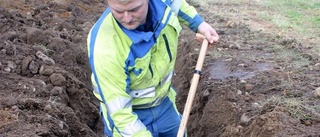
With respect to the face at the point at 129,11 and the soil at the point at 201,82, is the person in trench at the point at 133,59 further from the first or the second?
the soil at the point at 201,82

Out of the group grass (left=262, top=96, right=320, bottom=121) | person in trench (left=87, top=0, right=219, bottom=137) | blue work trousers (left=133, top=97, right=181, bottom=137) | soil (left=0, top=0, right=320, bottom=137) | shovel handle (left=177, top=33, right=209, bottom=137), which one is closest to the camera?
person in trench (left=87, top=0, right=219, bottom=137)

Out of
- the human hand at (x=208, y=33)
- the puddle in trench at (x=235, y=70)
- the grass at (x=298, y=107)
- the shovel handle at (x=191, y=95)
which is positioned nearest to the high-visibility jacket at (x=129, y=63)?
the shovel handle at (x=191, y=95)

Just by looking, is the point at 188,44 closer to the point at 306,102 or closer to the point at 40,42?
the point at 40,42

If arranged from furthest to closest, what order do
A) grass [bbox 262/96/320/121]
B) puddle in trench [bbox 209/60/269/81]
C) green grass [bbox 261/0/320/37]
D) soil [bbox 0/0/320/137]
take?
green grass [bbox 261/0/320/37]
puddle in trench [bbox 209/60/269/81]
soil [bbox 0/0/320/137]
grass [bbox 262/96/320/121]

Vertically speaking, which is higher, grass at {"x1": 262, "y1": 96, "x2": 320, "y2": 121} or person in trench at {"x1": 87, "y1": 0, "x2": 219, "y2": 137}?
person in trench at {"x1": 87, "y1": 0, "x2": 219, "y2": 137}

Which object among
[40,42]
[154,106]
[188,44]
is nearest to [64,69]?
[40,42]

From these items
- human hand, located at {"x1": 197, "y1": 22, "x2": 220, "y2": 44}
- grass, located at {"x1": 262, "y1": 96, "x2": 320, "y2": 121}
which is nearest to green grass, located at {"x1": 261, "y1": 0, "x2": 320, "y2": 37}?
grass, located at {"x1": 262, "y1": 96, "x2": 320, "y2": 121}

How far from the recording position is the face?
3.42m

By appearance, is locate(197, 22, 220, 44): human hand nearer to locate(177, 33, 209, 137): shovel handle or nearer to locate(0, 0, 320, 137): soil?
locate(177, 33, 209, 137): shovel handle

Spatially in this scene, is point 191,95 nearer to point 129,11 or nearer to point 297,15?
point 129,11

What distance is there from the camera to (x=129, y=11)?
347 cm

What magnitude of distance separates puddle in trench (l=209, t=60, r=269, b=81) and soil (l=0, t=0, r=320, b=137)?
0.04ft

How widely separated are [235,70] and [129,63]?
3087 mm

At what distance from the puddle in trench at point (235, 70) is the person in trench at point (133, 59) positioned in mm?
2122
